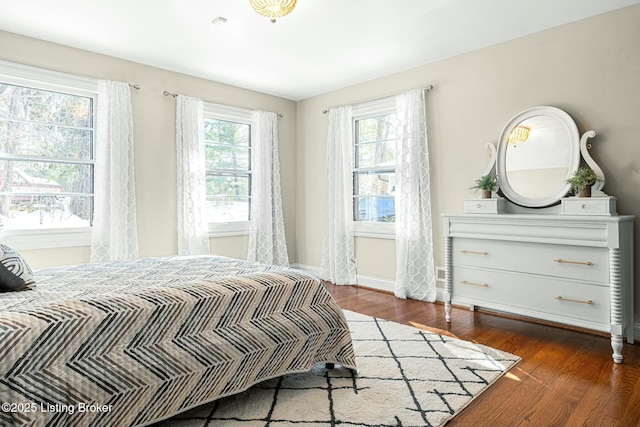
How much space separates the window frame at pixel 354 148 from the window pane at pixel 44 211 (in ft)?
9.68

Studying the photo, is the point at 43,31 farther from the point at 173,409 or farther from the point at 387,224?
the point at 387,224

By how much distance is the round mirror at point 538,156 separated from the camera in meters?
3.22

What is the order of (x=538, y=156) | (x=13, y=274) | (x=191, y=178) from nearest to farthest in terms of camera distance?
(x=13, y=274), (x=538, y=156), (x=191, y=178)

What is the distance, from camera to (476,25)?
11.0 ft

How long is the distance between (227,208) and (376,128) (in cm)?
210

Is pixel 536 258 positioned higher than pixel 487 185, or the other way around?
pixel 487 185

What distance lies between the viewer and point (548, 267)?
9.64ft

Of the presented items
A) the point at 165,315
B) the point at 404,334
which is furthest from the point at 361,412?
the point at 404,334

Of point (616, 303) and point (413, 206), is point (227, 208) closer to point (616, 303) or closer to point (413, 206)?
point (413, 206)

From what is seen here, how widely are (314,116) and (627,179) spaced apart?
363cm

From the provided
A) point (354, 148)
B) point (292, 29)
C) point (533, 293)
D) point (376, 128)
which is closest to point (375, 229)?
point (354, 148)

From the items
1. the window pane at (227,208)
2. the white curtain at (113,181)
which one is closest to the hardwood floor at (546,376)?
the window pane at (227,208)

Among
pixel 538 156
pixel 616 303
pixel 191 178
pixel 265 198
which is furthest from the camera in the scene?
pixel 265 198

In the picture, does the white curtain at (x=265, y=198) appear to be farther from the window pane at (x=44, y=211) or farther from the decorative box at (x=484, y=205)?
the decorative box at (x=484, y=205)
